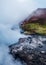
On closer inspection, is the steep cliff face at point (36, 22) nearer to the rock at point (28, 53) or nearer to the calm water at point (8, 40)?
the calm water at point (8, 40)

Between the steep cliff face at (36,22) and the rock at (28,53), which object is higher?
the steep cliff face at (36,22)

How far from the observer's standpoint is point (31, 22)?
3.12 metres

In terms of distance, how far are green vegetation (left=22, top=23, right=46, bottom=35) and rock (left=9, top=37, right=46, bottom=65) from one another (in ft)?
0.88

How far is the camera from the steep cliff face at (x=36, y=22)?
299 cm

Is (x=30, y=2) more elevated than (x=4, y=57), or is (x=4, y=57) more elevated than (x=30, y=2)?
(x=30, y=2)

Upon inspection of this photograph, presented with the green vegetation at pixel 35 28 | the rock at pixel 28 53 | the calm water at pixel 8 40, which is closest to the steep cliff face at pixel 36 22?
the green vegetation at pixel 35 28

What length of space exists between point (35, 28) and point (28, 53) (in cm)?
52

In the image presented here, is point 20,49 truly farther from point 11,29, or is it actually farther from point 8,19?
point 8,19

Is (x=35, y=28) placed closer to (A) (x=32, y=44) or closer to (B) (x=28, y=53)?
(A) (x=32, y=44)

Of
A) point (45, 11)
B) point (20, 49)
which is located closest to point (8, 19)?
point (45, 11)

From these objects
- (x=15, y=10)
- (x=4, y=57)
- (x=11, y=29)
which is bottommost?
(x=4, y=57)

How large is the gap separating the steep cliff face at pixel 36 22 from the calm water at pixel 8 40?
0.38 ft

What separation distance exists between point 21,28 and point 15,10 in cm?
46

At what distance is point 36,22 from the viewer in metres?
3.11
